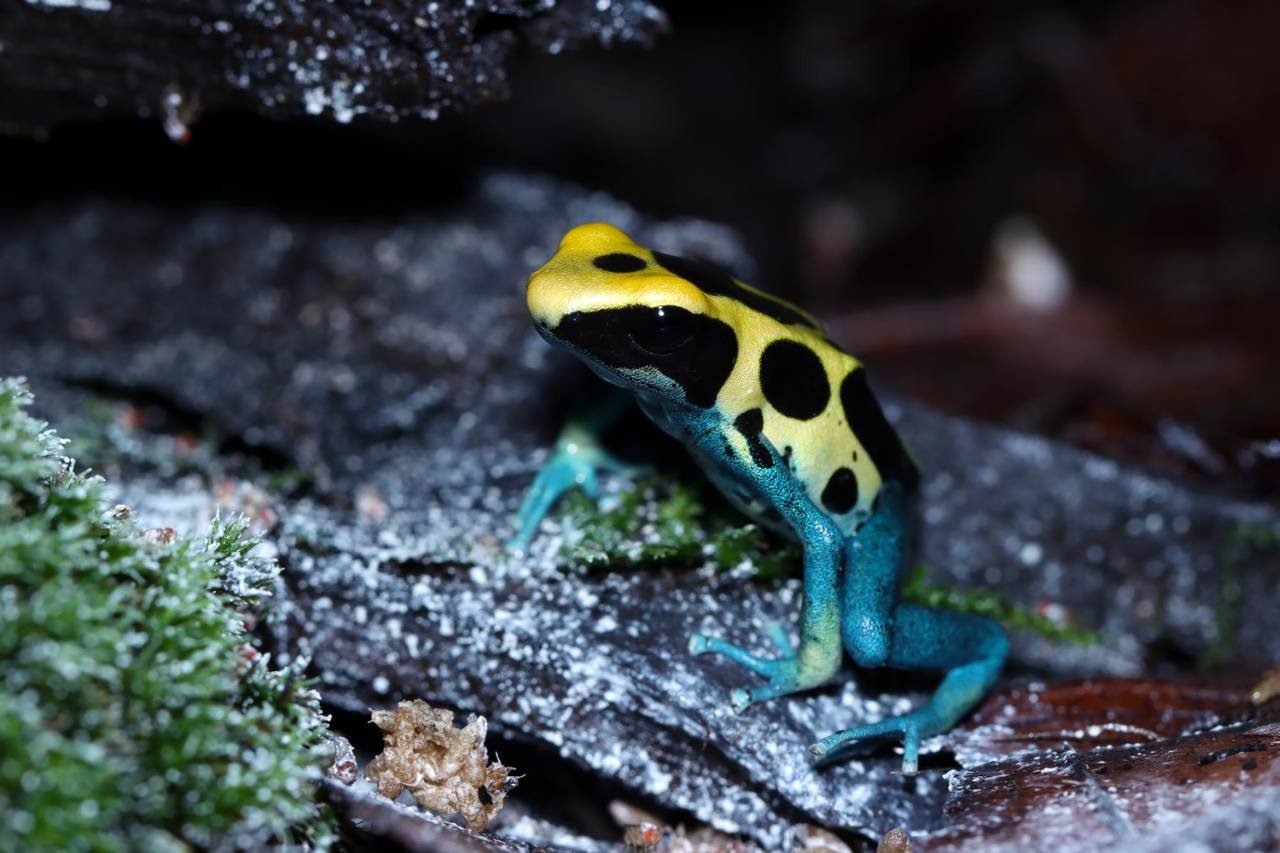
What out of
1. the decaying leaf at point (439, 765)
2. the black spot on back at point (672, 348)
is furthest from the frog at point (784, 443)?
the decaying leaf at point (439, 765)

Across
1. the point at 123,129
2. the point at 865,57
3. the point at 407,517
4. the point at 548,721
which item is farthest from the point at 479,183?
the point at 865,57

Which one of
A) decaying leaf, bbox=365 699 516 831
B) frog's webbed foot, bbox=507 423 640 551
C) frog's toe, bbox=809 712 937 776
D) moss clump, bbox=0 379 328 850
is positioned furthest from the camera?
frog's webbed foot, bbox=507 423 640 551

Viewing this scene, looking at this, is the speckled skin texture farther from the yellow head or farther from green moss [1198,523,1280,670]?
the yellow head

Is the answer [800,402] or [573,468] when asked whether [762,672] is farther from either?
[573,468]

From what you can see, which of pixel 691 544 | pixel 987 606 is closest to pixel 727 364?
pixel 691 544

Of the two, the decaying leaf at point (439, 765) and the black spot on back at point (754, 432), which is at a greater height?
the black spot on back at point (754, 432)

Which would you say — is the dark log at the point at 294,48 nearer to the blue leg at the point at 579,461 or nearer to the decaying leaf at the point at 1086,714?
the blue leg at the point at 579,461

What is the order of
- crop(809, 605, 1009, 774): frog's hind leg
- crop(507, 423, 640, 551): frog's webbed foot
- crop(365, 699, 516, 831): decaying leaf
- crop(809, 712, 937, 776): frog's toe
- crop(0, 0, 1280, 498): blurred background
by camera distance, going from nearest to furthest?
crop(365, 699, 516, 831): decaying leaf, crop(809, 712, 937, 776): frog's toe, crop(809, 605, 1009, 774): frog's hind leg, crop(507, 423, 640, 551): frog's webbed foot, crop(0, 0, 1280, 498): blurred background

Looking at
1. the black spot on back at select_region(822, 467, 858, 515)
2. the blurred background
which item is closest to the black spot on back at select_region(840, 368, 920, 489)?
the black spot on back at select_region(822, 467, 858, 515)
